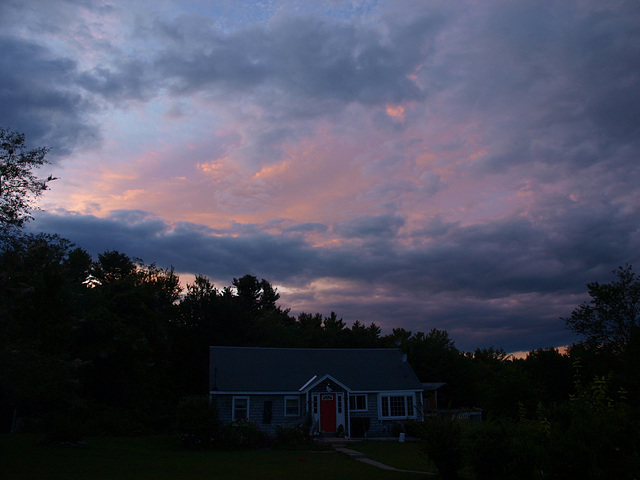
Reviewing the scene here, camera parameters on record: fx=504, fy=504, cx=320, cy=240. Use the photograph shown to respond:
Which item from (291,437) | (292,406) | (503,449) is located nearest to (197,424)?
(291,437)

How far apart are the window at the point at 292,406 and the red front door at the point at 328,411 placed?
148 cm

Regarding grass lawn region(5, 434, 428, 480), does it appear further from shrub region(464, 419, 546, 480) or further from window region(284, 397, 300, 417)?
window region(284, 397, 300, 417)

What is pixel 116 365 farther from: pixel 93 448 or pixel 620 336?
pixel 620 336

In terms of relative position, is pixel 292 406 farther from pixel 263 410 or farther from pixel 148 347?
pixel 148 347

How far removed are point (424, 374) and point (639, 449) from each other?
108 ft

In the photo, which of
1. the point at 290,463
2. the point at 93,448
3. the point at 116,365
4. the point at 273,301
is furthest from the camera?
the point at 273,301

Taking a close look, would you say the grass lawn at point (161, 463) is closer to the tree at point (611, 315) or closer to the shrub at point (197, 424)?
the shrub at point (197, 424)

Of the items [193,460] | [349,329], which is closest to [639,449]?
[193,460]

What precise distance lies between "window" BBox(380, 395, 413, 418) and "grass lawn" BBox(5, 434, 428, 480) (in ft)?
31.5

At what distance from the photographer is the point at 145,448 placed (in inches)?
909

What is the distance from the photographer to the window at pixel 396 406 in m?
31.6

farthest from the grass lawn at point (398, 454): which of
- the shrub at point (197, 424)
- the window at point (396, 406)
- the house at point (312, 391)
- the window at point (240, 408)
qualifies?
the window at point (240, 408)

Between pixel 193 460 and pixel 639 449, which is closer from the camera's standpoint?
pixel 639 449

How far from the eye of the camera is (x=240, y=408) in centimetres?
2966
